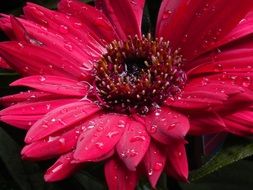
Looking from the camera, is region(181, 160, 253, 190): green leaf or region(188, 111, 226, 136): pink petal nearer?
region(188, 111, 226, 136): pink petal

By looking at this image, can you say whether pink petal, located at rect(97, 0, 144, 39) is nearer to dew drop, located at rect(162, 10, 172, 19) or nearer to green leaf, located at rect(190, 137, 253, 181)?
dew drop, located at rect(162, 10, 172, 19)

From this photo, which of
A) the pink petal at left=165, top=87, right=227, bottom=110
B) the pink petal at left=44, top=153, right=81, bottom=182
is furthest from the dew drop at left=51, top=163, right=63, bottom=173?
the pink petal at left=165, top=87, right=227, bottom=110

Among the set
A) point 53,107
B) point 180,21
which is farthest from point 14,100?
point 180,21

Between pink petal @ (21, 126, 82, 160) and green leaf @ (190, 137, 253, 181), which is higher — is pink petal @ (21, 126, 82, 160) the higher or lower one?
the higher one

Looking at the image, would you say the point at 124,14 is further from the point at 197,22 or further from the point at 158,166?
the point at 158,166

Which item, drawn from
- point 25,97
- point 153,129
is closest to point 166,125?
point 153,129

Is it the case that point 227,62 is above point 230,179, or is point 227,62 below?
above
